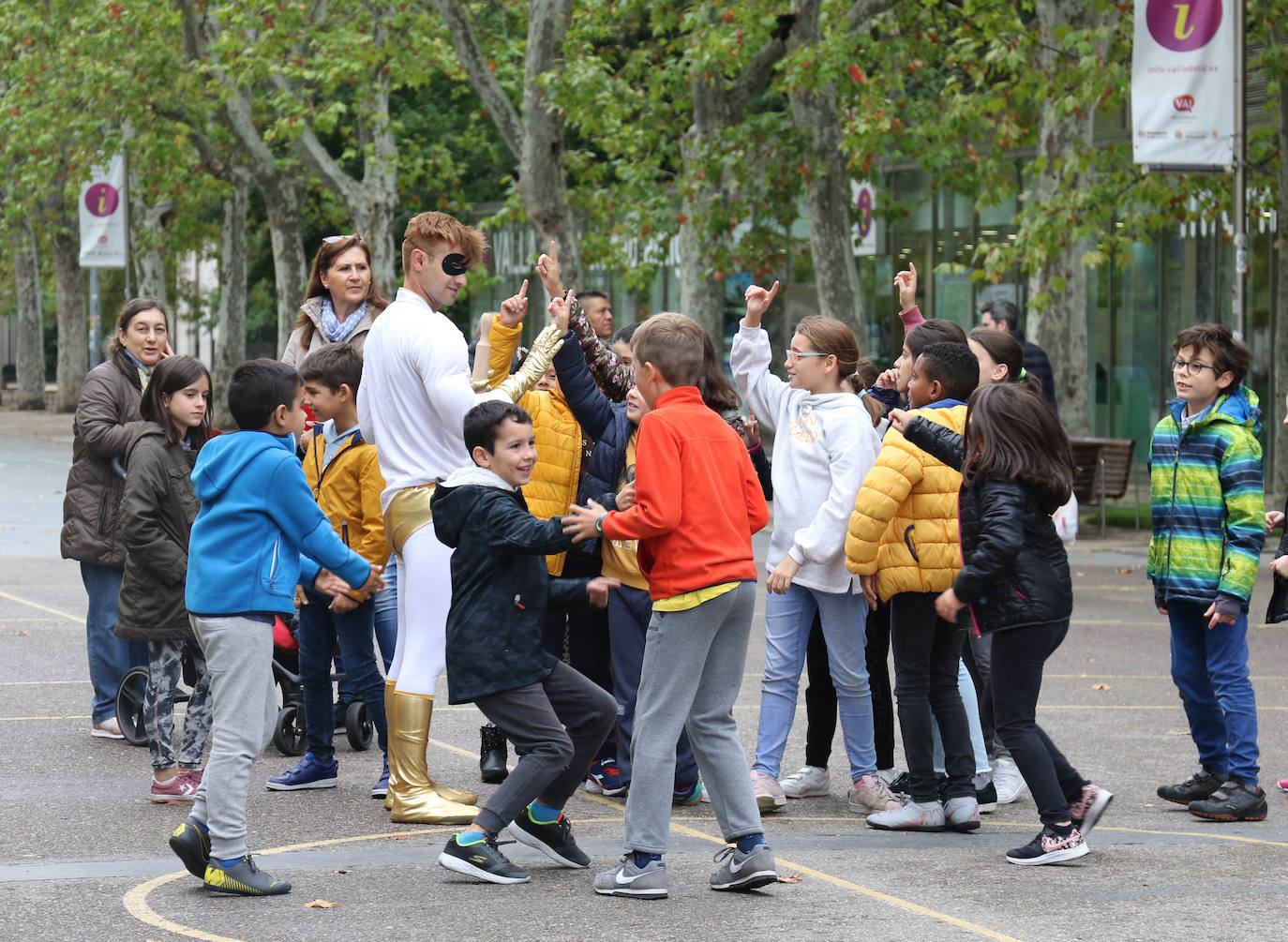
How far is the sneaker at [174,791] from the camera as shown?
6930 mm

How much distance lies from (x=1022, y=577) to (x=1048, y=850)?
894mm

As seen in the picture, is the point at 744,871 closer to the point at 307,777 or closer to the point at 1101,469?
the point at 307,777

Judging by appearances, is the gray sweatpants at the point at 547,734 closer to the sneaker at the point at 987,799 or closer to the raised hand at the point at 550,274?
the raised hand at the point at 550,274

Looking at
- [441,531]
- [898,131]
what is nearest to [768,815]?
[441,531]

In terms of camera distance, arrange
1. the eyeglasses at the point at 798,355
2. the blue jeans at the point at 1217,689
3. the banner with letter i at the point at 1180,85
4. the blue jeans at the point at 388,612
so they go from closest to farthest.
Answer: the eyeglasses at the point at 798,355 → the blue jeans at the point at 1217,689 → the blue jeans at the point at 388,612 → the banner with letter i at the point at 1180,85

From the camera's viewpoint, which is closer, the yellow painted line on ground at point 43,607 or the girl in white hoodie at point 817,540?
the girl in white hoodie at point 817,540

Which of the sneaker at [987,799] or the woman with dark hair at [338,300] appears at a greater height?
the woman with dark hair at [338,300]

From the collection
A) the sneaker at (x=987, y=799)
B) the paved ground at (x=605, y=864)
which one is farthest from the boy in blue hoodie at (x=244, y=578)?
the sneaker at (x=987, y=799)

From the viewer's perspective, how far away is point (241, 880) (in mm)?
5508

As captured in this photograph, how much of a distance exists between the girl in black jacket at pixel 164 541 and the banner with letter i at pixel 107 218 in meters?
29.8

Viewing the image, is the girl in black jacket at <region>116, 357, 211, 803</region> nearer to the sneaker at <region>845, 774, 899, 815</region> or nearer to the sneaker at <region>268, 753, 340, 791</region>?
the sneaker at <region>268, 753, 340, 791</region>

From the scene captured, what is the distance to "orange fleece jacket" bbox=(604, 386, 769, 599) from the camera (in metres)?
5.52

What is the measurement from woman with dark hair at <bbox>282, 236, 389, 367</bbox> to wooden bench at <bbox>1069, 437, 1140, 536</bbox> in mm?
11506

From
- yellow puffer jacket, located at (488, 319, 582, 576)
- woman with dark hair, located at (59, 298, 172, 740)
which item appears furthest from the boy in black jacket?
woman with dark hair, located at (59, 298, 172, 740)
